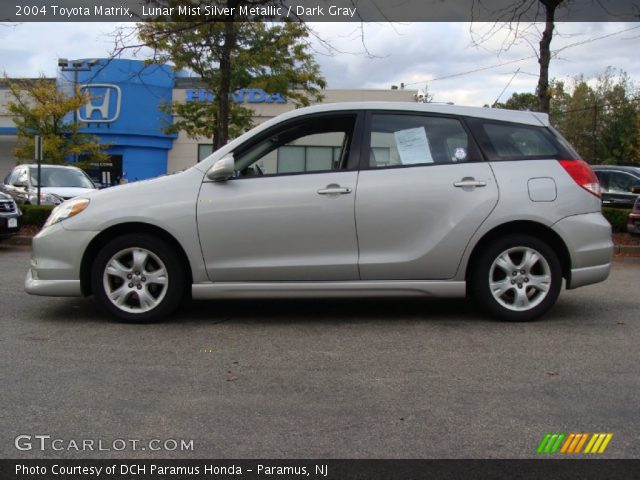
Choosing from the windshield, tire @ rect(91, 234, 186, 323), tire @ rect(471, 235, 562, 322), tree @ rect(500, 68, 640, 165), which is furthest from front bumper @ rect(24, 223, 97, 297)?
tree @ rect(500, 68, 640, 165)

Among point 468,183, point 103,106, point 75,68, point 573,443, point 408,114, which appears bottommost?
point 573,443

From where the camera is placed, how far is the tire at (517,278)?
16.9 feet

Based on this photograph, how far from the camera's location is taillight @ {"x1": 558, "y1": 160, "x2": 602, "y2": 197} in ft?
17.3

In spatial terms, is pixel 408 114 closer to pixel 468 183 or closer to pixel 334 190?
pixel 468 183

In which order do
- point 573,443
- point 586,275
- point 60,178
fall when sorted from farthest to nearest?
point 60,178 < point 586,275 < point 573,443

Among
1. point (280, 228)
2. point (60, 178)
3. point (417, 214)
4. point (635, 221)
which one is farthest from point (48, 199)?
point (635, 221)

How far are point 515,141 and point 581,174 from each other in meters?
0.61

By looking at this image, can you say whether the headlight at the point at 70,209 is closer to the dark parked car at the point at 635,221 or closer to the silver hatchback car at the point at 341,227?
the silver hatchback car at the point at 341,227

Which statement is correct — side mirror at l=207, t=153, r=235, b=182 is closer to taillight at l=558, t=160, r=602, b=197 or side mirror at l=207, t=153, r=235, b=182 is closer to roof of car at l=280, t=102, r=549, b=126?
roof of car at l=280, t=102, r=549, b=126

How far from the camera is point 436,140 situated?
207 inches

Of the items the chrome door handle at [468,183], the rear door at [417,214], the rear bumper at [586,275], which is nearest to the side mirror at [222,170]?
the rear door at [417,214]

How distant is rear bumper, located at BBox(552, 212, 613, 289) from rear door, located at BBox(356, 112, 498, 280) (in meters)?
0.68

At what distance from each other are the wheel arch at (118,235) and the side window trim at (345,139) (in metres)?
0.73

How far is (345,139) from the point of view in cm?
528
